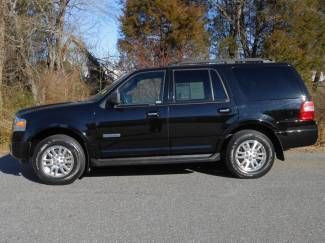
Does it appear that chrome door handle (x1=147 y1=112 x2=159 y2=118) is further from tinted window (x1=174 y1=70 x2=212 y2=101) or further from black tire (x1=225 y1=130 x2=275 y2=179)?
black tire (x1=225 y1=130 x2=275 y2=179)

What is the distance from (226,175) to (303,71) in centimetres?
2213

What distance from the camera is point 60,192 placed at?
7.23 metres

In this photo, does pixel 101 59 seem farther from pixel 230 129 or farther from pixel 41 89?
pixel 230 129

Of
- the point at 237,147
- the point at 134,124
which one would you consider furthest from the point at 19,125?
the point at 237,147

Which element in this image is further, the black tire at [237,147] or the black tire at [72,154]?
the black tire at [237,147]

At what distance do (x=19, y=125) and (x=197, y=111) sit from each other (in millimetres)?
2758

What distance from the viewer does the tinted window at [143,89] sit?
7824mm

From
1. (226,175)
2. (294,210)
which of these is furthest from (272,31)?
(294,210)

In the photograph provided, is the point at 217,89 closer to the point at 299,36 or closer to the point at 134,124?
the point at 134,124

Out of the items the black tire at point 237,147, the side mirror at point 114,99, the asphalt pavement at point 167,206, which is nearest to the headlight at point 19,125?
the asphalt pavement at point 167,206

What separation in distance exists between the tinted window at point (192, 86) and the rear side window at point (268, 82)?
0.53 meters

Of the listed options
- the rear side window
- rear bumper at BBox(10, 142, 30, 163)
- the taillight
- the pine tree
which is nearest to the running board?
rear bumper at BBox(10, 142, 30, 163)

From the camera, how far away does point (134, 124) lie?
775 cm

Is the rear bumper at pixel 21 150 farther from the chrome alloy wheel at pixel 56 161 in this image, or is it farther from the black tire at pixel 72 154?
the chrome alloy wheel at pixel 56 161
